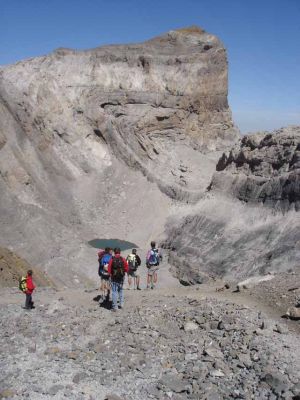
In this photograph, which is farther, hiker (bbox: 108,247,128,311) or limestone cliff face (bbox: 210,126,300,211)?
limestone cliff face (bbox: 210,126,300,211)

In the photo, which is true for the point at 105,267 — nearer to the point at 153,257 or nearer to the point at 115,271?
the point at 115,271

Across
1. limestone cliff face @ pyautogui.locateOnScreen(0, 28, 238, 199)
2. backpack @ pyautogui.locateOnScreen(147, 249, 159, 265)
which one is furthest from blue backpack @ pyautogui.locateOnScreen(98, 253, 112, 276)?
limestone cliff face @ pyautogui.locateOnScreen(0, 28, 238, 199)

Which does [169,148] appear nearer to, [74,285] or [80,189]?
[80,189]

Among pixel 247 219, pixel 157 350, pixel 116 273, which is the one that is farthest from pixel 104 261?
pixel 247 219

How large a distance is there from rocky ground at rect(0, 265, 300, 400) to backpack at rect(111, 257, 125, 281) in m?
0.88

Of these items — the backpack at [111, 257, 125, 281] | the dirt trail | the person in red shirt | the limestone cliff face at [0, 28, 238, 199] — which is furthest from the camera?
the limestone cliff face at [0, 28, 238, 199]

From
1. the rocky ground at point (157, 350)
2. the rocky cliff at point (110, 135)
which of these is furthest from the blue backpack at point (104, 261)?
the rocky cliff at point (110, 135)

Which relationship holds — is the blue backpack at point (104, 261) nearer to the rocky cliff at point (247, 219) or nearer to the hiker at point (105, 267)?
the hiker at point (105, 267)

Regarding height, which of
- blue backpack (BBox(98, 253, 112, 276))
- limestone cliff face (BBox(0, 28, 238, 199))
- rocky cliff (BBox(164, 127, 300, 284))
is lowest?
rocky cliff (BBox(164, 127, 300, 284))

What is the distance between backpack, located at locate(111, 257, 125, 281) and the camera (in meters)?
11.7

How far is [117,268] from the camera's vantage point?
11695 millimetres

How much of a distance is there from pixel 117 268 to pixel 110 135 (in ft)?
93.4

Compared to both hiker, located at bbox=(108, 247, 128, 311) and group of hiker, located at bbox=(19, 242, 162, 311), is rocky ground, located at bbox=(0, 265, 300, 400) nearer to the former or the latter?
group of hiker, located at bbox=(19, 242, 162, 311)

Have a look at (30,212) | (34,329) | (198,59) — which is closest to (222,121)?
(198,59)
